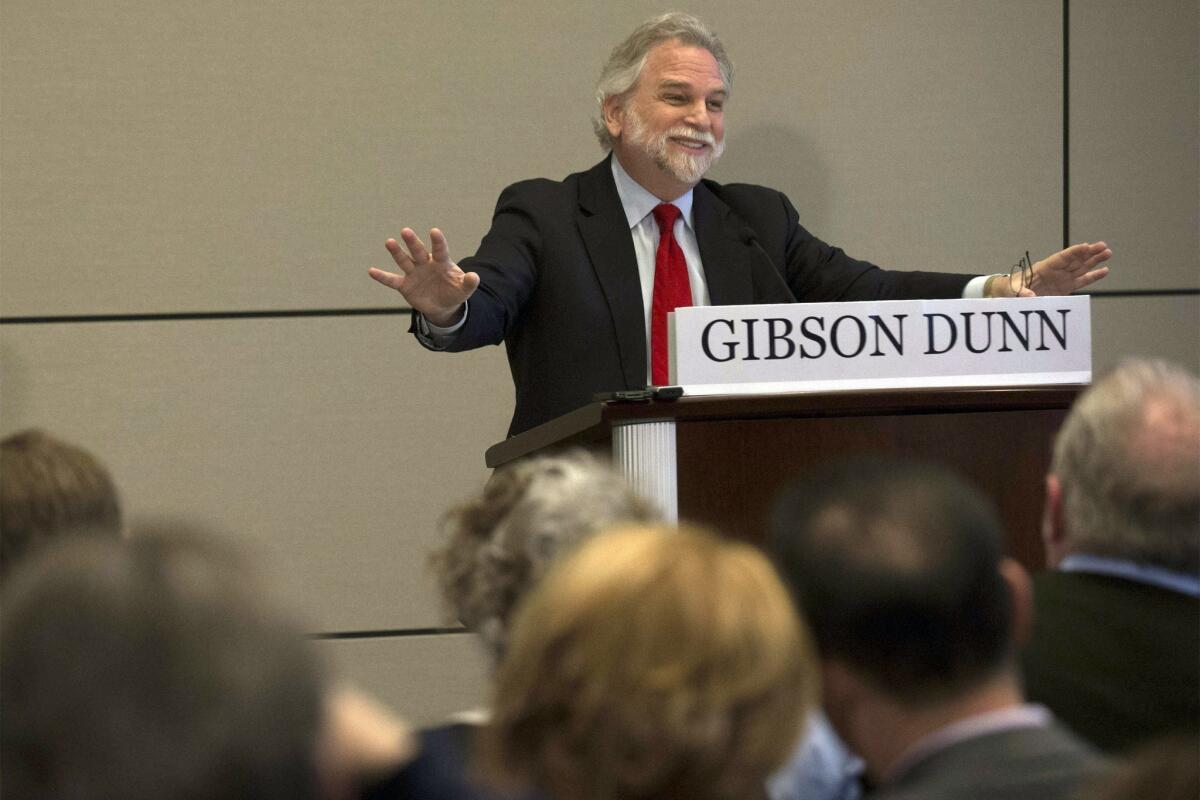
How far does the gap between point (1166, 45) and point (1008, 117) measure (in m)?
0.51

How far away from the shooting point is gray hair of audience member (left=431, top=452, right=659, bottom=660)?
150 cm

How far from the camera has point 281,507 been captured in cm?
441

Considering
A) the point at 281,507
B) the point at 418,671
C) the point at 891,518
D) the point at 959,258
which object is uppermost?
the point at 959,258

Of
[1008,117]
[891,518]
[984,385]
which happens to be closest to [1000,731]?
[891,518]

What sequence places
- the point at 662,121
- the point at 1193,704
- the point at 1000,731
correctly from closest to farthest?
1. the point at 1000,731
2. the point at 1193,704
3. the point at 662,121

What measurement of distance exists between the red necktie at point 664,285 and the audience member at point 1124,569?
156 cm

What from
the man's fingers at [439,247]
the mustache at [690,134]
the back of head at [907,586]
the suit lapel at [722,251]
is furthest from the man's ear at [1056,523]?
the mustache at [690,134]

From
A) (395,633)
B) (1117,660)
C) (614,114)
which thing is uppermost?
(614,114)

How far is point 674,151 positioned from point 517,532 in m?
2.23

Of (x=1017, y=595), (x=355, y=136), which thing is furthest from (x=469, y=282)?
(x=1017, y=595)

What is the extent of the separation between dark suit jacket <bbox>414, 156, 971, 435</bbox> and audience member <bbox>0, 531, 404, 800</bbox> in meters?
2.33

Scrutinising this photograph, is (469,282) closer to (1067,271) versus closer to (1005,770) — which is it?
(1067,271)

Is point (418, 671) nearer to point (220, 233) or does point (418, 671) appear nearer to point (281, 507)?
point (281, 507)

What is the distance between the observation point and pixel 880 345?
261 centimetres
